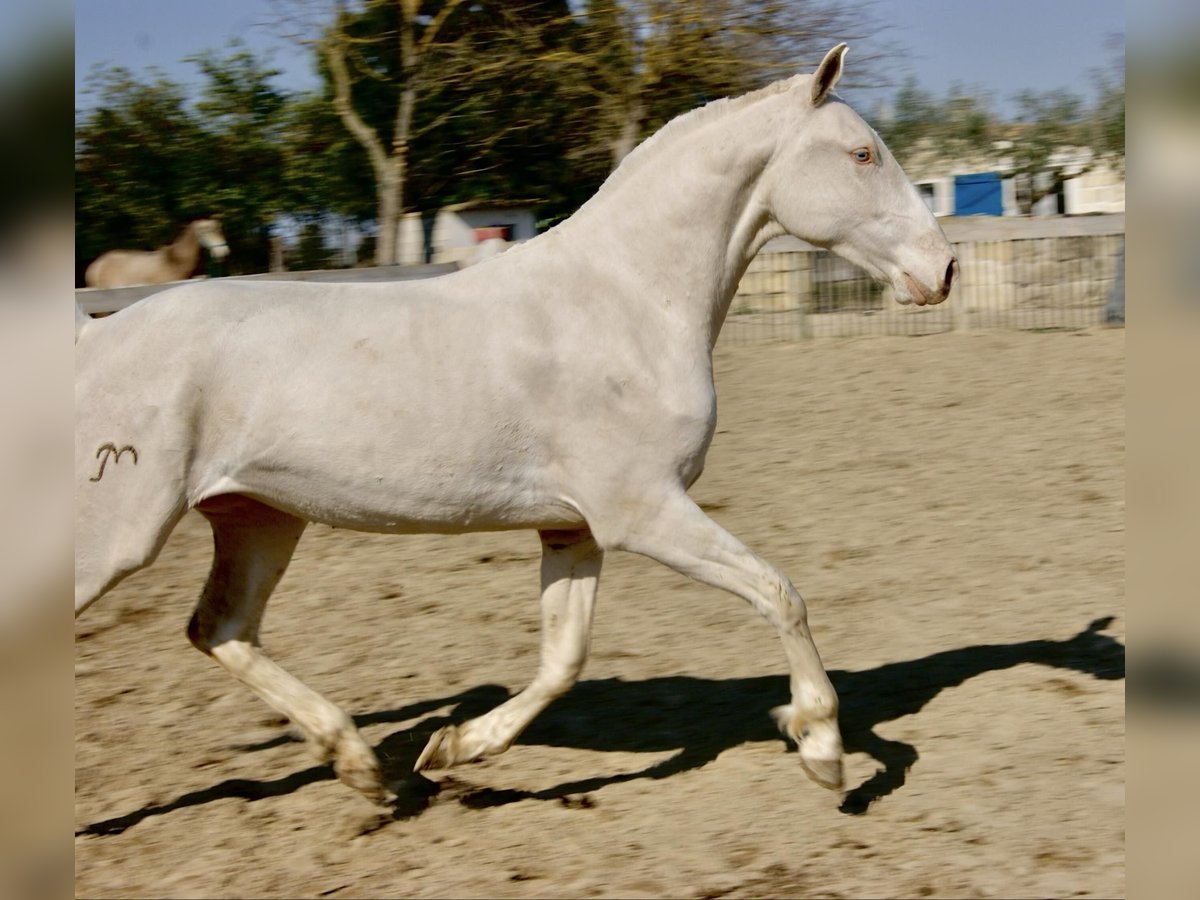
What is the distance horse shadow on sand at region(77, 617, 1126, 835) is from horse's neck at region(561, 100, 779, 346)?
4.70 feet

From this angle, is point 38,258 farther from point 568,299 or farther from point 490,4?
point 490,4

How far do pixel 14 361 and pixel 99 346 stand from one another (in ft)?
4.38

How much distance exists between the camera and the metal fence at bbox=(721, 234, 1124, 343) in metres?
11.8

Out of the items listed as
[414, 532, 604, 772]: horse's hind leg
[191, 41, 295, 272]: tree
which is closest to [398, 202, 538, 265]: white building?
[191, 41, 295, 272]: tree

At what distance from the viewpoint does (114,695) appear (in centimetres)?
505

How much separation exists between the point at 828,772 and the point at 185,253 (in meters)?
14.6

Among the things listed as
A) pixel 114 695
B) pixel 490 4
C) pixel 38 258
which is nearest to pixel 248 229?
pixel 490 4

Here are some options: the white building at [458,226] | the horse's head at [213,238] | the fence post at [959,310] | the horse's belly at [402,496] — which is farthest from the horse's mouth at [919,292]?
the white building at [458,226]

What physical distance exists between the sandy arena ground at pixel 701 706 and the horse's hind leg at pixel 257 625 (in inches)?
8.8

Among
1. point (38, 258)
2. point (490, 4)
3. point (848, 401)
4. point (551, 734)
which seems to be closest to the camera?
point (38, 258)

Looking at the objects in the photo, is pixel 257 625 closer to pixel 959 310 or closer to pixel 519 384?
pixel 519 384

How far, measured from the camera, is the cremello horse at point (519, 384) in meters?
3.58

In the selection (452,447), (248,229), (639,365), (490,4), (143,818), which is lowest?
(143,818)

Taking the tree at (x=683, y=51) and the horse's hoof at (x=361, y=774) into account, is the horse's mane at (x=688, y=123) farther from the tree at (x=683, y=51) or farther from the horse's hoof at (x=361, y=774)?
the tree at (x=683, y=51)
